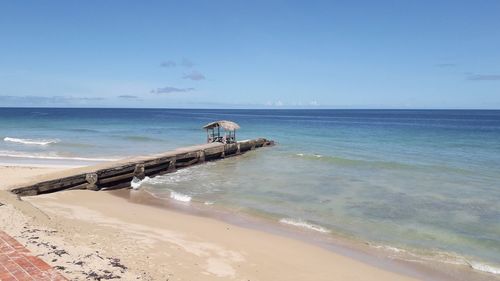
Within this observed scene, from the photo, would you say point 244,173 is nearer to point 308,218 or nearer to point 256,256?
point 308,218

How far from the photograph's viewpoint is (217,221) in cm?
1274

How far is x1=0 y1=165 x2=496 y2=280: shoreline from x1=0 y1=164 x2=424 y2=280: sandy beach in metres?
0.05

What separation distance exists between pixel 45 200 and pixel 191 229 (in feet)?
19.0

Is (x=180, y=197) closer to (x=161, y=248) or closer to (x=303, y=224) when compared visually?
(x=303, y=224)

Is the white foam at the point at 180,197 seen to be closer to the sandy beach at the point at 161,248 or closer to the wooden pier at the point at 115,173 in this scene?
the sandy beach at the point at 161,248

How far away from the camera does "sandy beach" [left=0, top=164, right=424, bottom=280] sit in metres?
7.51

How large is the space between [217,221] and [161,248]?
3556mm

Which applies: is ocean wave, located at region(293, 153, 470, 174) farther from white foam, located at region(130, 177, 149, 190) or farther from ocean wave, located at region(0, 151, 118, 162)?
ocean wave, located at region(0, 151, 118, 162)

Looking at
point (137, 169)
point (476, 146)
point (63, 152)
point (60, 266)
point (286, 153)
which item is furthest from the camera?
point (476, 146)

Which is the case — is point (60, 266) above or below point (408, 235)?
above

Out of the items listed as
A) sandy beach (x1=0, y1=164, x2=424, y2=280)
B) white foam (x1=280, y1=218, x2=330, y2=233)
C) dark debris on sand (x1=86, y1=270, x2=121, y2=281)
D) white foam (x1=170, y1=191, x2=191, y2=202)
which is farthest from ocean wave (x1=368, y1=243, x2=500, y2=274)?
white foam (x1=170, y1=191, x2=191, y2=202)

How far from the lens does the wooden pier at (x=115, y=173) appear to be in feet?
49.3

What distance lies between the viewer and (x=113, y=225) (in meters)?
11.2

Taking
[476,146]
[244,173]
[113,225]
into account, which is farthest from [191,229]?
[476,146]
